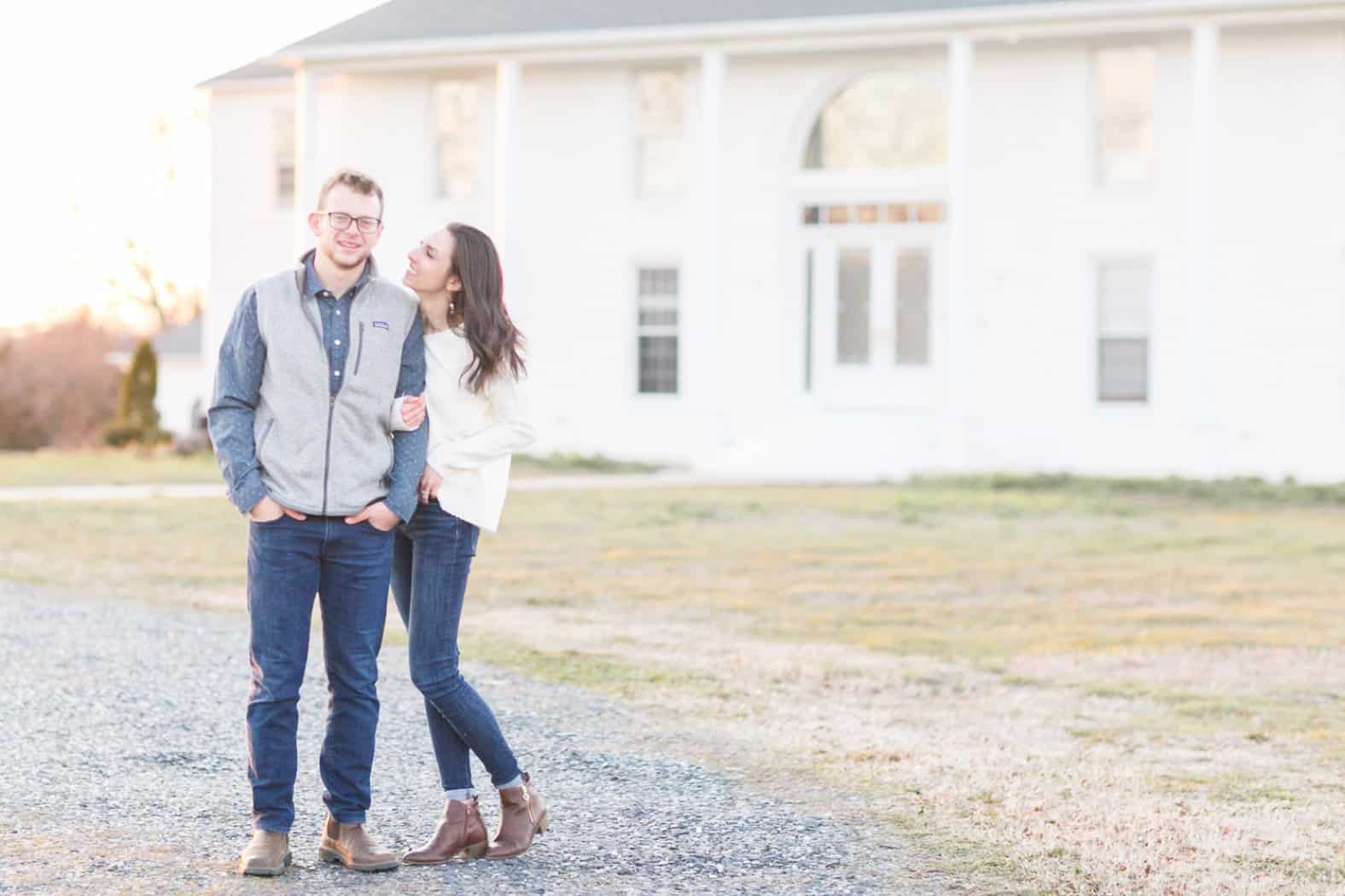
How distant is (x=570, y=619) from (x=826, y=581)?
8.06 feet

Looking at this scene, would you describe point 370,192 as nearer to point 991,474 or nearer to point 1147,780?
point 1147,780

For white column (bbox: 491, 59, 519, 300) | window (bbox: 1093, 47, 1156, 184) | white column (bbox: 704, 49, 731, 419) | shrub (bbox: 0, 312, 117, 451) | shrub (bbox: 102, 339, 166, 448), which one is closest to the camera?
window (bbox: 1093, 47, 1156, 184)

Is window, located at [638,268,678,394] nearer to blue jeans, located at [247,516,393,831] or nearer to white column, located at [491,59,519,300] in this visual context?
white column, located at [491,59,519,300]

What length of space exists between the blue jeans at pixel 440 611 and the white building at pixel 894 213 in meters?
14.7

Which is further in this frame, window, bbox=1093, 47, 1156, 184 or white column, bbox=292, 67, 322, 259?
white column, bbox=292, 67, 322, 259

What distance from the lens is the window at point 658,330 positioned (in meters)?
21.9

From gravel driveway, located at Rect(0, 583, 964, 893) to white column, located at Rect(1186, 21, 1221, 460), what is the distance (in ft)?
40.7

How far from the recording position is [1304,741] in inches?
291

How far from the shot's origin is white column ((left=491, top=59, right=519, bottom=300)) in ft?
69.9

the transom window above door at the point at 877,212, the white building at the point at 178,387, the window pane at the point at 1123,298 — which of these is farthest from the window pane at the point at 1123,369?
the white building at the point at 178,387

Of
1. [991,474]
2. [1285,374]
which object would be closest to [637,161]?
[991,474]

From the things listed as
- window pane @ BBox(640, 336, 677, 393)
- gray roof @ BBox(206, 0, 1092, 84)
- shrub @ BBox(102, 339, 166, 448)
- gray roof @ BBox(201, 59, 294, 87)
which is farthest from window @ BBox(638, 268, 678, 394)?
shrub @ BBox(102, 339, 166, 448)

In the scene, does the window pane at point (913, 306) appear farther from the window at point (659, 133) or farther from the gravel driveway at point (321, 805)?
the gravel driveway at point (321, 805)

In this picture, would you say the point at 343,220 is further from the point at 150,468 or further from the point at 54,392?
the point at 54,392
